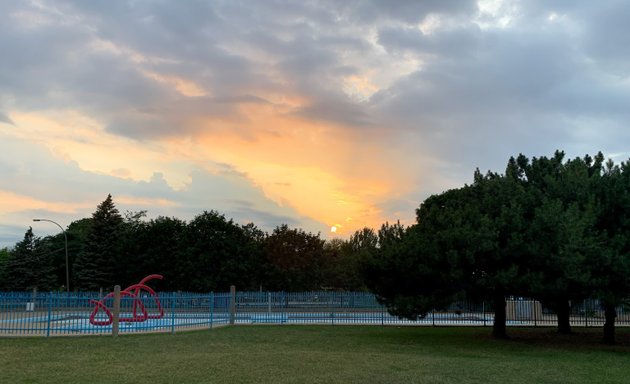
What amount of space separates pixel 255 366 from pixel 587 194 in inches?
548

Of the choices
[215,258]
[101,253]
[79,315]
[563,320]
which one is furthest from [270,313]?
[101,253]

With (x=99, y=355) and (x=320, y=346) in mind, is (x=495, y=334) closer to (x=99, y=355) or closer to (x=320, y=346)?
(x=320, y=346)

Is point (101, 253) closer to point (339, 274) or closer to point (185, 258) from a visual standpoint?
point (185, 258)

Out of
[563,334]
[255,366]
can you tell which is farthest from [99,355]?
[563,334]

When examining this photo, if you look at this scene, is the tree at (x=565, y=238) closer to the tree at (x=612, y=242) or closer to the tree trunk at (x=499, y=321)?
the tree at (x=612, y=242)

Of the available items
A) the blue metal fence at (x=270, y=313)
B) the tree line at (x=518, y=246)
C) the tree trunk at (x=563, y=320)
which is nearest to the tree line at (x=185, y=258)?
the blue metal fence at (x=270, y=313)

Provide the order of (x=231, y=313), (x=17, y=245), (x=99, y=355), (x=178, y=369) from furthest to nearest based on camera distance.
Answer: (x=17, y=245) < (x=231, y=313) < (x=99, y=355) < (x=178, y=369)

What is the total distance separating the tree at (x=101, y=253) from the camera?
5881cm

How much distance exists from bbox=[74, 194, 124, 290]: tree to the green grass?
37448 millimetres

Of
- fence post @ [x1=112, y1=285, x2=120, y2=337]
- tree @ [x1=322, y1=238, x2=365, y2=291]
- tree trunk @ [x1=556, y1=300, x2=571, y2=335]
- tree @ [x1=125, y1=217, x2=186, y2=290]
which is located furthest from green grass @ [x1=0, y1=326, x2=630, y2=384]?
tree @ [x1=322, y1=238, x2=365, y2=291]

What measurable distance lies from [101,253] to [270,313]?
3193 centimetres

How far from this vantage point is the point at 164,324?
28.0 metres

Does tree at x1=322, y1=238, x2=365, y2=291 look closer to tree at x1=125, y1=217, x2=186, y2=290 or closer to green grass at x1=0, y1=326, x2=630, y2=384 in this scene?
tree at x1=125, y1=217, x2=186, y2=290

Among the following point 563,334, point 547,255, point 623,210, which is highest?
point 623,210
